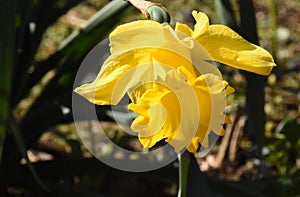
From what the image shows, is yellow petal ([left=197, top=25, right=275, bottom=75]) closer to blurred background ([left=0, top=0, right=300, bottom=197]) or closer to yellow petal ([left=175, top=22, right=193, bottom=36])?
yellow petal ([left=175, top=22, right=193, bottom=36])

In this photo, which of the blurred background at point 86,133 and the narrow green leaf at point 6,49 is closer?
the narrow green leaf at point 6,49

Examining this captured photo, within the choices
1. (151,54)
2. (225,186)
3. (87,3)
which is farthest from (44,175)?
(87,3)

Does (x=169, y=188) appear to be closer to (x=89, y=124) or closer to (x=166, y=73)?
(x=89, y=124)

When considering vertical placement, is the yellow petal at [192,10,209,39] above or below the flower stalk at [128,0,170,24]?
below

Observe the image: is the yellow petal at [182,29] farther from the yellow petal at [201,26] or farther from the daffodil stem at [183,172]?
the daffodil stem at [183,172]

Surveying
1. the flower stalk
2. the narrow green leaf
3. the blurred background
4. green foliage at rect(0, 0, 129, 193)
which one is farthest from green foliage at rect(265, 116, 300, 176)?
the flower stalk

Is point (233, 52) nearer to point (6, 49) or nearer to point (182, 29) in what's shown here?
point (182, 29)

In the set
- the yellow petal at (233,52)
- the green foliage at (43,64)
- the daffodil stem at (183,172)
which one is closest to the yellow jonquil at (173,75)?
the yellow petal at (233,52)

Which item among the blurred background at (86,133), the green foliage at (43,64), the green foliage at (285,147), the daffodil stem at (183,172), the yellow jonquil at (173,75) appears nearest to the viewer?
the yellow jonquil at (173,75)
